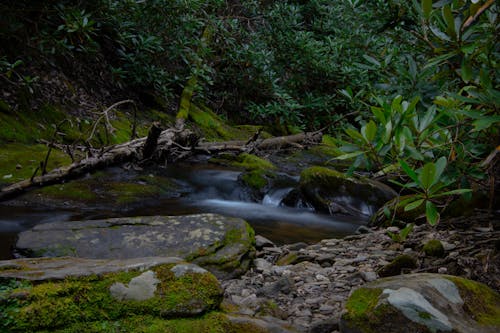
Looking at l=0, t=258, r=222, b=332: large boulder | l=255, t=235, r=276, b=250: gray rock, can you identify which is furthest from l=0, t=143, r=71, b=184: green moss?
l=0, t=258, r=222, b=332: large boulder

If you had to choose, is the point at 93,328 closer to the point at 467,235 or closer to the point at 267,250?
the point at 267,250

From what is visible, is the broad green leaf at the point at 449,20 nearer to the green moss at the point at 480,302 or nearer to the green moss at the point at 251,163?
the green moss at the point at 480,302

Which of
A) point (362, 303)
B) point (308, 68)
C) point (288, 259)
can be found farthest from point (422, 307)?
point (308, 68)

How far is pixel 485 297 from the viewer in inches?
84.7

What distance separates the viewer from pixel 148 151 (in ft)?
23.7

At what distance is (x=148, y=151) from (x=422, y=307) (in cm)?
599

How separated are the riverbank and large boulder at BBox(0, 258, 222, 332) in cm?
30

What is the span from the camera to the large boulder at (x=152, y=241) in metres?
3.36

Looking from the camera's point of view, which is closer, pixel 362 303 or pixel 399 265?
pixel 362 303

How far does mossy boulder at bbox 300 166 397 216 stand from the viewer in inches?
262

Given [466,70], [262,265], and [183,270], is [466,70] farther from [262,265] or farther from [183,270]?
[262,265]

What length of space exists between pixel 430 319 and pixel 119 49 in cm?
854

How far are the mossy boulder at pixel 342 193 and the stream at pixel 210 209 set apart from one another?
0.20 m

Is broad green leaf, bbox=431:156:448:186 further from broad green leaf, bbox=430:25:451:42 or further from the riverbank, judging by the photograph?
the riverbank
